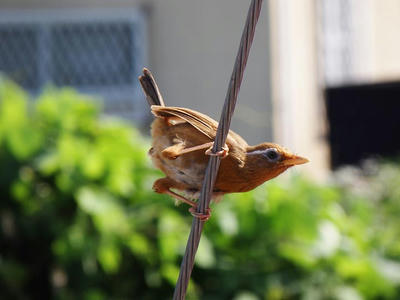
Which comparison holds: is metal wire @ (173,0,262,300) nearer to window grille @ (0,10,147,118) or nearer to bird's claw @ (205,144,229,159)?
bird's claw @ (205,144,229,159)

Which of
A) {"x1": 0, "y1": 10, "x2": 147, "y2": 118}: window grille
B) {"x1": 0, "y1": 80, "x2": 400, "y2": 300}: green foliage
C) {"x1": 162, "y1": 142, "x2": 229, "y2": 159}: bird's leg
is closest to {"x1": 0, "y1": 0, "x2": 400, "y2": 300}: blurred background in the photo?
{"x1": 0, "y1": 80, "x2": 400, "y2": 300}: green foliage

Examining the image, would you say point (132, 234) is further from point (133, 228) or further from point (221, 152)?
point (221, 152)

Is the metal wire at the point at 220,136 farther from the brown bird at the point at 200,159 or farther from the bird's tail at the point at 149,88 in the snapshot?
the bird's tail at the point at 149,88

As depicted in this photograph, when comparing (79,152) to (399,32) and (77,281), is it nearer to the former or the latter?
(77,281)

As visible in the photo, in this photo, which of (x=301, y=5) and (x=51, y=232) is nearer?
(x=51, y=232)

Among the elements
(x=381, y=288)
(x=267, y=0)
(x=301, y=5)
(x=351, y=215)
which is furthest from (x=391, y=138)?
(x=381, y=288)

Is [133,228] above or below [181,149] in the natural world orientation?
below

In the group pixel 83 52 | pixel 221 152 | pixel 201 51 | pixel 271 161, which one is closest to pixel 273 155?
pixel 271 161
